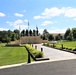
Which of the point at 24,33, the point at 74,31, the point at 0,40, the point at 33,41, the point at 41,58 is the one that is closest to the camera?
the point at 41,58

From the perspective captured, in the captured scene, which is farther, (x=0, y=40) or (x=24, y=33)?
(x=24, y=33)

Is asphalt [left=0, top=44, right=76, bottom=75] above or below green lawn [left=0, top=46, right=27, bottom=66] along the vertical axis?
below

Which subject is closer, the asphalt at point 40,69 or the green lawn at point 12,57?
the asphalt at point 40,69

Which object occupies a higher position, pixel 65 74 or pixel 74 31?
pixel 74 31

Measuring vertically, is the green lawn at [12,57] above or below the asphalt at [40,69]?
above

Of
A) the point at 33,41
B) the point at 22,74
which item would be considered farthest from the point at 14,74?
the point at 33,41

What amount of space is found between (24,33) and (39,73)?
439ft

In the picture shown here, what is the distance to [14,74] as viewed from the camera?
1193 cm

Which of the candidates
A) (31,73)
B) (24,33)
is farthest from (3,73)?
(24,33)

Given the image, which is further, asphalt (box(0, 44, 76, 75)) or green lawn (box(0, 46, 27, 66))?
green lawn (box(0, 46, 27, 66))

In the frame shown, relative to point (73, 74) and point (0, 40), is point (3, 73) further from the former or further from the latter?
point (0, 40)

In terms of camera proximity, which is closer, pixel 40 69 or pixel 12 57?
pixel 40 69

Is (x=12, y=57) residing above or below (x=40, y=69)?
above

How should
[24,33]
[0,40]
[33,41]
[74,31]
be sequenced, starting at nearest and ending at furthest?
1. [33,41]
2. [0,40]
3. [74,31]
4. [24,33]
